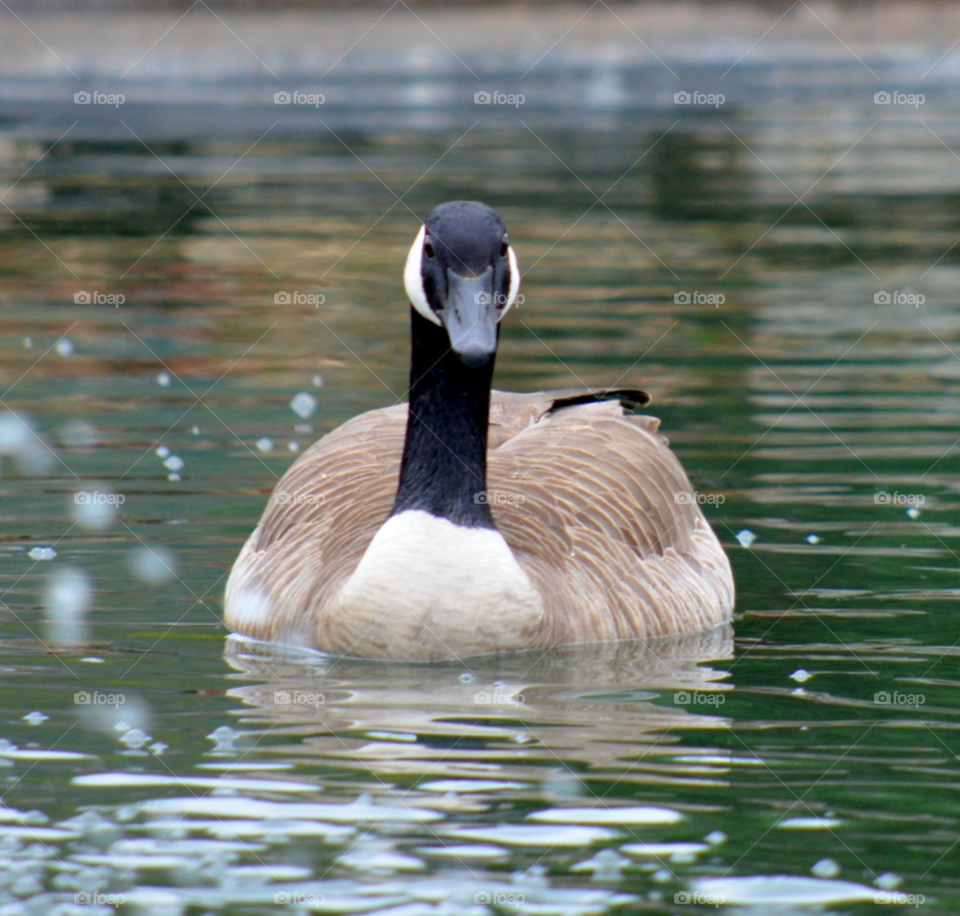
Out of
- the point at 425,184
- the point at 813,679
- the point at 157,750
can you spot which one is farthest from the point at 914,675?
the point at 425,184

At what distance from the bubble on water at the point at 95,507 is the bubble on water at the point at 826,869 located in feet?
17.1

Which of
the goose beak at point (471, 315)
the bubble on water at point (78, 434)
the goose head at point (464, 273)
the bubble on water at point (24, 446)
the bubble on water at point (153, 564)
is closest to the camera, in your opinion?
the goose beak at point (471, 315)

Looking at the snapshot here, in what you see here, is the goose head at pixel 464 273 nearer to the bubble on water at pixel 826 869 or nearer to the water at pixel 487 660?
the water at pixel 487 660

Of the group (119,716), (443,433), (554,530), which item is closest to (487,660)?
(554,530)

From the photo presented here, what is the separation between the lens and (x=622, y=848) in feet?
19.0

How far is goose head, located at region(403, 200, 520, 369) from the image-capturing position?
24.5 ft

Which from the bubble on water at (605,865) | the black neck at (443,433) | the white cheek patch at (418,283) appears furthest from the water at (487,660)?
the white cheek patch at (418,283)

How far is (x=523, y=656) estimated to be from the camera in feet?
26.0

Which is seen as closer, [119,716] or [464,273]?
[119,716]

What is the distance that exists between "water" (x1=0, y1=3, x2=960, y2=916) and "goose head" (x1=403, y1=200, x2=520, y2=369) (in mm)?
1460

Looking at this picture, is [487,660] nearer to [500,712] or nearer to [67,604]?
[500,712]

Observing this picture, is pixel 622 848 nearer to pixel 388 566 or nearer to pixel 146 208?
pixel 388 566

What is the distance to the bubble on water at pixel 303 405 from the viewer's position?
1236 centimetres

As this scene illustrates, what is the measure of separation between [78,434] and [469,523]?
450 centimetres
